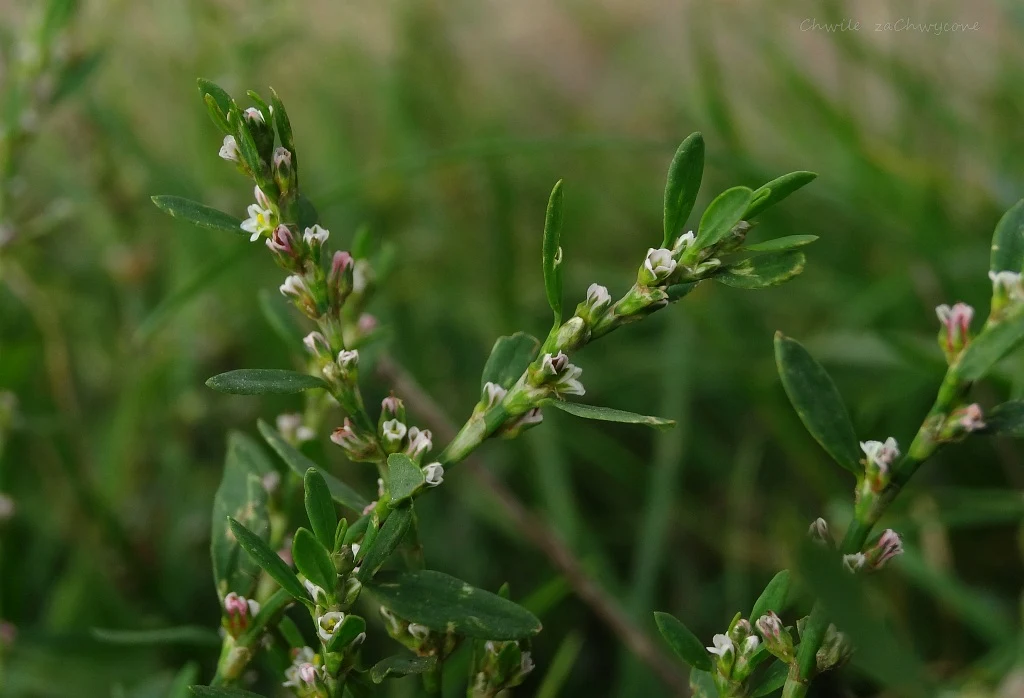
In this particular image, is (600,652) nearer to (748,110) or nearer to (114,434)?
(114,434)

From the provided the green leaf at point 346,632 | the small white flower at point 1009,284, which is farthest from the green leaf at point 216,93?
the small white flower at point 1009,284

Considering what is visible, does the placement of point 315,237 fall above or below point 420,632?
above

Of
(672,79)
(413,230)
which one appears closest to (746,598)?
(413,230)

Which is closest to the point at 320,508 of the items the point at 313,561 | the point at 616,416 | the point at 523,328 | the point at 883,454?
the point at 313,561

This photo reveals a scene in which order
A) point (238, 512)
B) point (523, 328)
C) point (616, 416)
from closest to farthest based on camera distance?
point (616, 416) < point (238, 512) < point (523, 328)

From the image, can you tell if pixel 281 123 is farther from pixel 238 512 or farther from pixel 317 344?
pixel 238 512

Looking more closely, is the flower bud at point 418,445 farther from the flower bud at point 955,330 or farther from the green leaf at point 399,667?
the flower bud at point 955,330

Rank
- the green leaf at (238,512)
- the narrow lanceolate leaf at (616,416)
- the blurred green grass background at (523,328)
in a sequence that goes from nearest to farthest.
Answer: the narrow lanceolate leaf at (616,416)
the green leaf at (238,512)
the blurred green grass background at (523,328)
